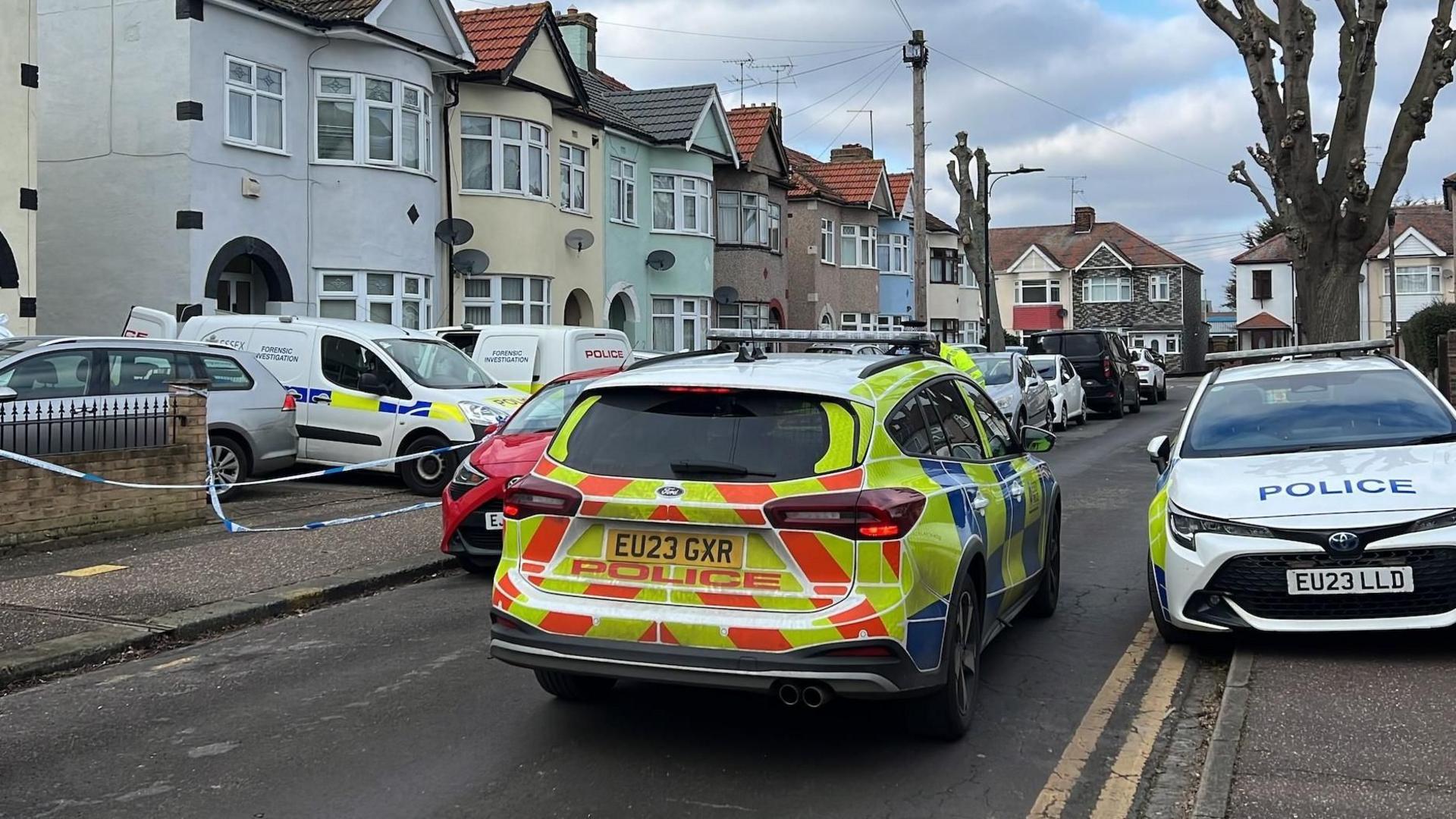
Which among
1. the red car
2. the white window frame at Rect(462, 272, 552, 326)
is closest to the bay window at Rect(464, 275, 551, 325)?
the white window frame at Rect(462, 272, 552, 326)

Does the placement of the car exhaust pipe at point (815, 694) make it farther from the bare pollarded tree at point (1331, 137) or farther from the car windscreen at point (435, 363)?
the bare pollarded tree at point (1331, 137)

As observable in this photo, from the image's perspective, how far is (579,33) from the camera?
116 feet

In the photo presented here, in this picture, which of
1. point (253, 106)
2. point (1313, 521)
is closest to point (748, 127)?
point (253, 106)

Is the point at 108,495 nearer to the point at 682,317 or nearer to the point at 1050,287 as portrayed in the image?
the point at 682,317

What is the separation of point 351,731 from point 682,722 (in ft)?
4.86

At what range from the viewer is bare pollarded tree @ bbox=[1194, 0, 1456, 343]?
69.4 ft

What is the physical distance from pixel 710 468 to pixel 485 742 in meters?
1.60

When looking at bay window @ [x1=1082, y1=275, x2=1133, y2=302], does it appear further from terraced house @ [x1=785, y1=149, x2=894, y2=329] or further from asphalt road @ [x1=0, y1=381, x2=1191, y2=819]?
asphalt road @ [x1=0, y1=381, x2=1191, y2=819]

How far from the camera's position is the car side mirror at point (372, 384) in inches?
586

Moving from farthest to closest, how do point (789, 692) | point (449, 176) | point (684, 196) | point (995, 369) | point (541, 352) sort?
point (684, 196) < point (449, 176) < point (995, 369) < point (541, 352) < point (789, 692)

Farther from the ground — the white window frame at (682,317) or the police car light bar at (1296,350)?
the white window frame at (682,317)

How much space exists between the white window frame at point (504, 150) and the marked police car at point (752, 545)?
20.9m

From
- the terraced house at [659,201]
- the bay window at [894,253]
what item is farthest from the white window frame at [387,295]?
the bay window at [894,253]

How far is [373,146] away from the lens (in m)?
23.0
